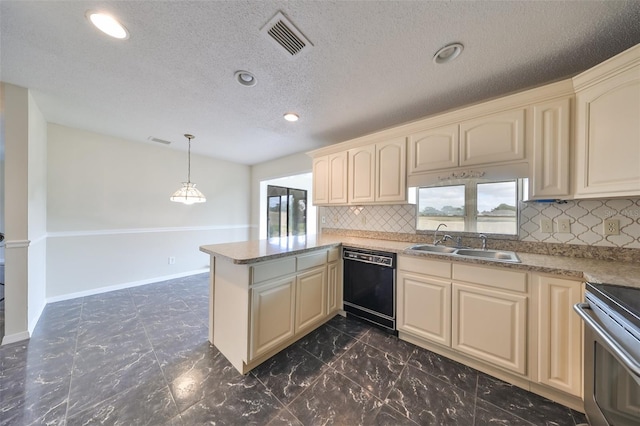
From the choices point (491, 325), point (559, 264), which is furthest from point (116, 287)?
point (559, 264)

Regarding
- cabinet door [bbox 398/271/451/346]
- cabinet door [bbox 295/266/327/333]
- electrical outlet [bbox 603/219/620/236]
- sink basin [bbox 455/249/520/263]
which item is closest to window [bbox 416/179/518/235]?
sink basin [bbox 455/249/520/263]

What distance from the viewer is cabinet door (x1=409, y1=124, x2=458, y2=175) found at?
2.08 meters

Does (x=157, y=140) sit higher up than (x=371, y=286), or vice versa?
(x=157, y=140)

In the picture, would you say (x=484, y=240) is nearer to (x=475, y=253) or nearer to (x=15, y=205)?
(x=475, y=253)

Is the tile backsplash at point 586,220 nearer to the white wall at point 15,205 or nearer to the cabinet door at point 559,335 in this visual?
the cabinet door at point 559,335

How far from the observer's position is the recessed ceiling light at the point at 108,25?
1.27 metres

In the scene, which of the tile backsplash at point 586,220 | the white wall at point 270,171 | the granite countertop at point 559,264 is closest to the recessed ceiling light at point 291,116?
the white wall at point 270,171

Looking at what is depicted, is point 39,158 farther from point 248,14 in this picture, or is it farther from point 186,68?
point 248,14

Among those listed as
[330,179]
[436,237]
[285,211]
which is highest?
[330,179]

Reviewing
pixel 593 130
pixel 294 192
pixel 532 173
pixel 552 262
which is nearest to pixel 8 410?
pixel 552 262

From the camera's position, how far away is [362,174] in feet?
8.97

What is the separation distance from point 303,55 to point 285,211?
13.7 ft

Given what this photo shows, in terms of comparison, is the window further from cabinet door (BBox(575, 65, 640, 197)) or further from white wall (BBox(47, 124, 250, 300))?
white wall (BBox(47, 124, 250, 300))

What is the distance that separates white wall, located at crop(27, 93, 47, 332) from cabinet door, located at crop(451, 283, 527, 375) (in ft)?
13.4
